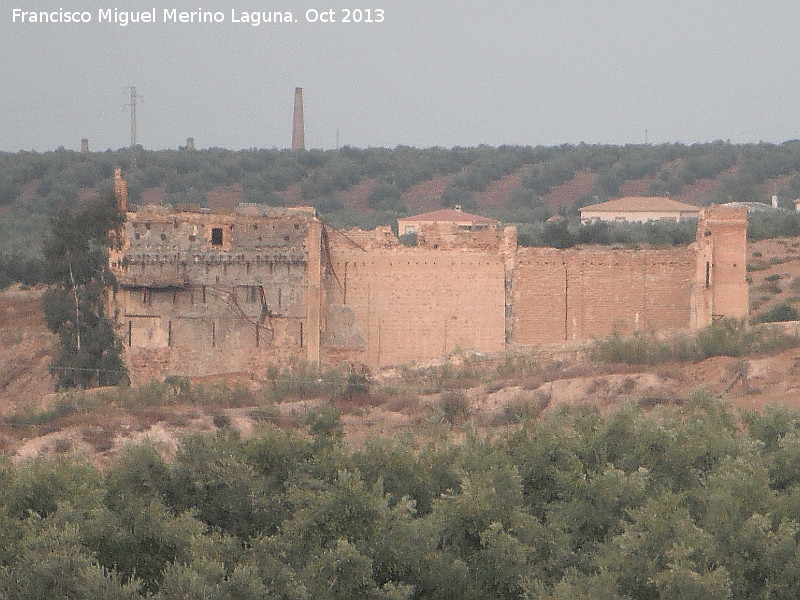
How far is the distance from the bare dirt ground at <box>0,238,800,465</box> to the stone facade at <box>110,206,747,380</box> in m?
1.45

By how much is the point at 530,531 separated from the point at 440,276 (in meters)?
17.2

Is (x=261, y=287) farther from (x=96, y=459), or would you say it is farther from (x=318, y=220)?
(x=96, y=459)

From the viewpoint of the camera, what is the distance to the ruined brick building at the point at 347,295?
35750 mm

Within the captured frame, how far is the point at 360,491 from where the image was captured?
18.7 m

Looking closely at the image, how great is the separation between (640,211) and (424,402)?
3505 centimetres

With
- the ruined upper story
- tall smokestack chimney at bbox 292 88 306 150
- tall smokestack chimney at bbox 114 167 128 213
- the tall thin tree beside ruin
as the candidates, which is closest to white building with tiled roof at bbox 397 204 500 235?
the tall thin tree beside ruin

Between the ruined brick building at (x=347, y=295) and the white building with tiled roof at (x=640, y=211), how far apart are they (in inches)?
1077

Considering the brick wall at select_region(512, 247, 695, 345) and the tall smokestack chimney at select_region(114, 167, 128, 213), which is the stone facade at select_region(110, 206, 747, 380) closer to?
the brick wall at select_region(512, 247, 695, 345)

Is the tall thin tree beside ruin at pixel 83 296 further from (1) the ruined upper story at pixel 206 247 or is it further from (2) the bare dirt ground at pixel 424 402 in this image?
(2) the bare dirt ground at pixel 424 402

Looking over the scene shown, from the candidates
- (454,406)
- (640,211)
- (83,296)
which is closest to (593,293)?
(454,406)

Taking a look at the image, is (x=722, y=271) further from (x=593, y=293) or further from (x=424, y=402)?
(x=424, y=402)

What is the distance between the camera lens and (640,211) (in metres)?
65.0

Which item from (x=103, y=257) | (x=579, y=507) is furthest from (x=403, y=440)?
(x=103, y=257)

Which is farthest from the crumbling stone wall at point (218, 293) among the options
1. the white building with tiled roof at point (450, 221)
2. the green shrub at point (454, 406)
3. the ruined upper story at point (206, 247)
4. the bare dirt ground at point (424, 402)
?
the white building with tiled roof at point (450, 221)
